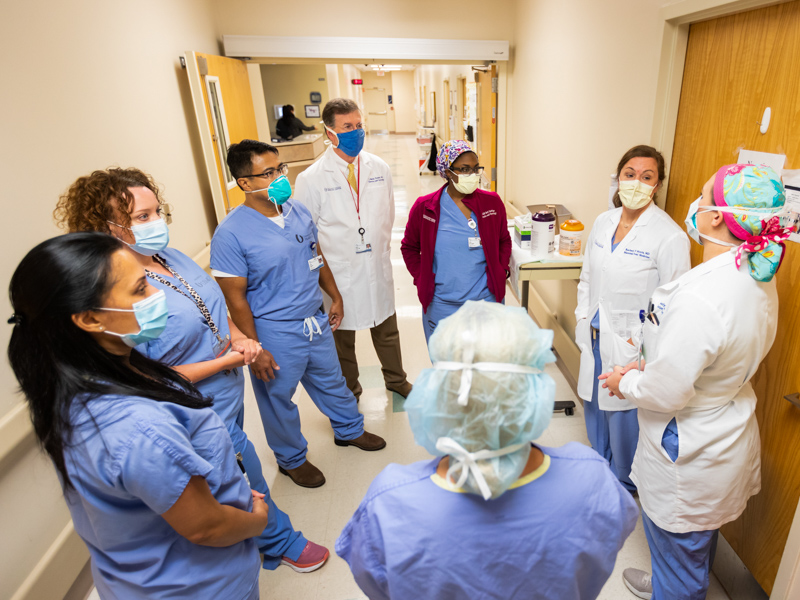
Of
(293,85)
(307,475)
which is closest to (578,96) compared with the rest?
(307,475)

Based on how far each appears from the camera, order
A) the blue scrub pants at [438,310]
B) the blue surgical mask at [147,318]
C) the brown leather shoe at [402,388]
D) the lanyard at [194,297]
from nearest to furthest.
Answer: the blue surgical mask at [147,318] < the lanyard at [194,297] < the blue scrub pants at [438,310] < the brown leather shoe at [402,388]

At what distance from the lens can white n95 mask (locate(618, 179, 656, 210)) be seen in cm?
178

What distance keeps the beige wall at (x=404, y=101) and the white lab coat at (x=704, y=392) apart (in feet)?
67.5

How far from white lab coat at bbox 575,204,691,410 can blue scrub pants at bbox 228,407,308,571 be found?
1339mm

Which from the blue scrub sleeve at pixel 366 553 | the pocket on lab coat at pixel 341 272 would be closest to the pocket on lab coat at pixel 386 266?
the pocket on lab coat at pixel 341 272

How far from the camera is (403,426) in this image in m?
2.59

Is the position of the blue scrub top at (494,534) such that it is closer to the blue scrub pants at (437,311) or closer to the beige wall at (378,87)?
the blue scrub pants at (437,311)

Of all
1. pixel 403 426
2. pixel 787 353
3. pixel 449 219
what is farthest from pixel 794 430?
pixel 403 426

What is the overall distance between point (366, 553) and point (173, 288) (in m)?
1.00

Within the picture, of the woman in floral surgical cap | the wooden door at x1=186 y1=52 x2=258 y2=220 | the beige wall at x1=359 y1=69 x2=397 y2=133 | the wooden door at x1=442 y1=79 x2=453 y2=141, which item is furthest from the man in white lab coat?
the beige wall at x1=359 y1=69 x2=397 y2=133

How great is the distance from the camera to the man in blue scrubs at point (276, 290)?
181cm

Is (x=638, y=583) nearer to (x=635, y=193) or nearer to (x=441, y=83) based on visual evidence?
(x=635, y=193)

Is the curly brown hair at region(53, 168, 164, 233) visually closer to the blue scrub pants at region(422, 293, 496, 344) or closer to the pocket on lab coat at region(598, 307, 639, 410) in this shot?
the blue scrub pants at region(422, 293, 496, 344)

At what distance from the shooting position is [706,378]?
1.19 meters
